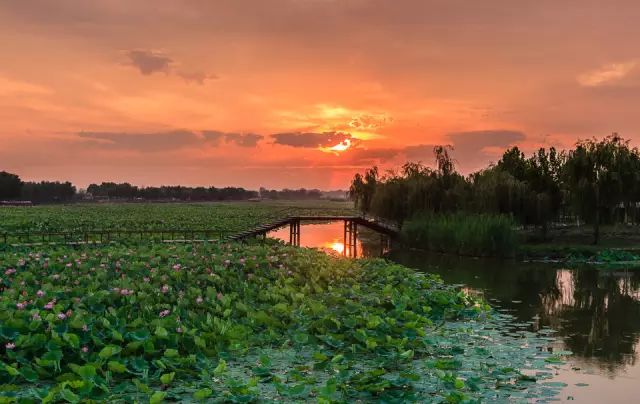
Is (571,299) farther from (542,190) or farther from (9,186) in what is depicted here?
(9,186)

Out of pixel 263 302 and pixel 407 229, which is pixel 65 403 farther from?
pixel 407 229

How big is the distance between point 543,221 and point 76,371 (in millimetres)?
30975

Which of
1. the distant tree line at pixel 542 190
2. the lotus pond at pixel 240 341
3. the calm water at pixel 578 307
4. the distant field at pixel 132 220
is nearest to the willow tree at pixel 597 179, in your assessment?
the distant tree line at pixel 542 190

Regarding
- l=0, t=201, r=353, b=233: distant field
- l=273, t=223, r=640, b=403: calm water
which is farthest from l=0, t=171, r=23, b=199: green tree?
l=273, t=223, r=640, b=403: calm water

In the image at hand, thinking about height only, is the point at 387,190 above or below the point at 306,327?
above

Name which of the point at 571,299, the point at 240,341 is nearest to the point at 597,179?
the point at 571,299

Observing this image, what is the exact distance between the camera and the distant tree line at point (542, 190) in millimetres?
31312

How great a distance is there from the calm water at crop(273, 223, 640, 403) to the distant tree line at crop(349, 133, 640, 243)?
5990mm

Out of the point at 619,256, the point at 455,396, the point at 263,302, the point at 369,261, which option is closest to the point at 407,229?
the point at 619,256

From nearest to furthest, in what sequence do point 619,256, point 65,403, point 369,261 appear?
point 65,403
point 369,261
point 619,256

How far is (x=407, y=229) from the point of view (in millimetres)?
36312

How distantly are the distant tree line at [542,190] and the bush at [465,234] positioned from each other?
62.5 inches

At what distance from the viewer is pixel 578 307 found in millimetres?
16203

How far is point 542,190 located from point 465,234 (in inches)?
314
